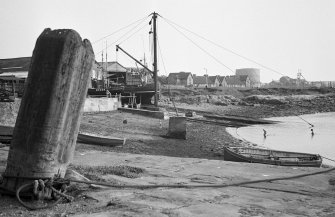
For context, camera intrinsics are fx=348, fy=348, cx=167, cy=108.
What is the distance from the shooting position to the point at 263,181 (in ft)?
25.1

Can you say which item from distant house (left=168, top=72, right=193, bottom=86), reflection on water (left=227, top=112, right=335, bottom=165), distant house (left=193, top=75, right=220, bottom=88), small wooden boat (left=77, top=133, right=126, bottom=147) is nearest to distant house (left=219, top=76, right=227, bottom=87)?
distant house (left=193, top=75, right=220, bottom=88)

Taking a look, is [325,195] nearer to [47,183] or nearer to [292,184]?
[292,184]

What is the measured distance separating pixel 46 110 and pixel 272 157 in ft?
51.5

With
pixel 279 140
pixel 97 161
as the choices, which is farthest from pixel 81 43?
pixel 279 140

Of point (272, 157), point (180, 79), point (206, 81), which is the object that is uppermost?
point (206, 81)

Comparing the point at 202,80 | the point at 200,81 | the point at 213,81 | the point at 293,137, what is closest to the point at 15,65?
the point at 293,137

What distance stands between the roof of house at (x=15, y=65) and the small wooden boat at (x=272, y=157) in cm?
3666

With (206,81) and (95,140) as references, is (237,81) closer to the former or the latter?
(206,81)

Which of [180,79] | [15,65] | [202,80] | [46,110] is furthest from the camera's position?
[202,80]

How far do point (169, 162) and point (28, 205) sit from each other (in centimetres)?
502

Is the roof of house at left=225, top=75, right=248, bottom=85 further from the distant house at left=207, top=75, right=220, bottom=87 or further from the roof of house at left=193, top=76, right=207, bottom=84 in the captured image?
the roof of house at left=193, top=76, right=207, bottom=84

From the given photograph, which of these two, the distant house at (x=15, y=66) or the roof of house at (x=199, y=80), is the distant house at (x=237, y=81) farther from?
the distant house at (x=15, y=66)

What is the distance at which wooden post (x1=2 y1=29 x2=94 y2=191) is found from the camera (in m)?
5.45

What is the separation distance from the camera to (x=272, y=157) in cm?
1894
